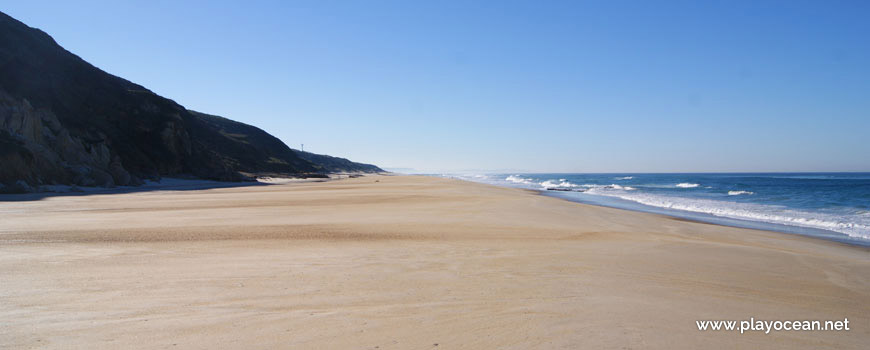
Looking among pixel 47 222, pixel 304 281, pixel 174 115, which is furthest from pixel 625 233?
pixel 174 115

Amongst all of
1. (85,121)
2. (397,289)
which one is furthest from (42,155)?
(397,289)

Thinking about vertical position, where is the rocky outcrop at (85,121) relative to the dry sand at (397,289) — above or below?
above

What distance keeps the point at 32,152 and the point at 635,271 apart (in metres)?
31.8

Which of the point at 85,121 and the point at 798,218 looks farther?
the point at 85,121

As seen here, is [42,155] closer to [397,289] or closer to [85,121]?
[85,121]

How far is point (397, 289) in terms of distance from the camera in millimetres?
4824

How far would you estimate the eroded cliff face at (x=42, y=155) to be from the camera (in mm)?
23000

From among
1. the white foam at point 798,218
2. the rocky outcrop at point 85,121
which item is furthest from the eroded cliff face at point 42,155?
the white foam at point 798,218

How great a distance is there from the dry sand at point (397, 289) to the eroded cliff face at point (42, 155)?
19089 mm

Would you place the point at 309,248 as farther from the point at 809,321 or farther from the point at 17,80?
the point at 17,80

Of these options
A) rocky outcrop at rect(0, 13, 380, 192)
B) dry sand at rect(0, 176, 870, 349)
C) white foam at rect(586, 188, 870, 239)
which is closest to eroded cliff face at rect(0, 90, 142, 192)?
rocky outcrop at rect(0, 13, 380, 192)

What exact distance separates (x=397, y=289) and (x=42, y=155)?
100 feet

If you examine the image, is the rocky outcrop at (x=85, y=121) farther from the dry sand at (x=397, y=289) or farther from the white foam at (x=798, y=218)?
the white foam at (x=798, y=218)

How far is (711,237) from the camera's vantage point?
11.2 m
